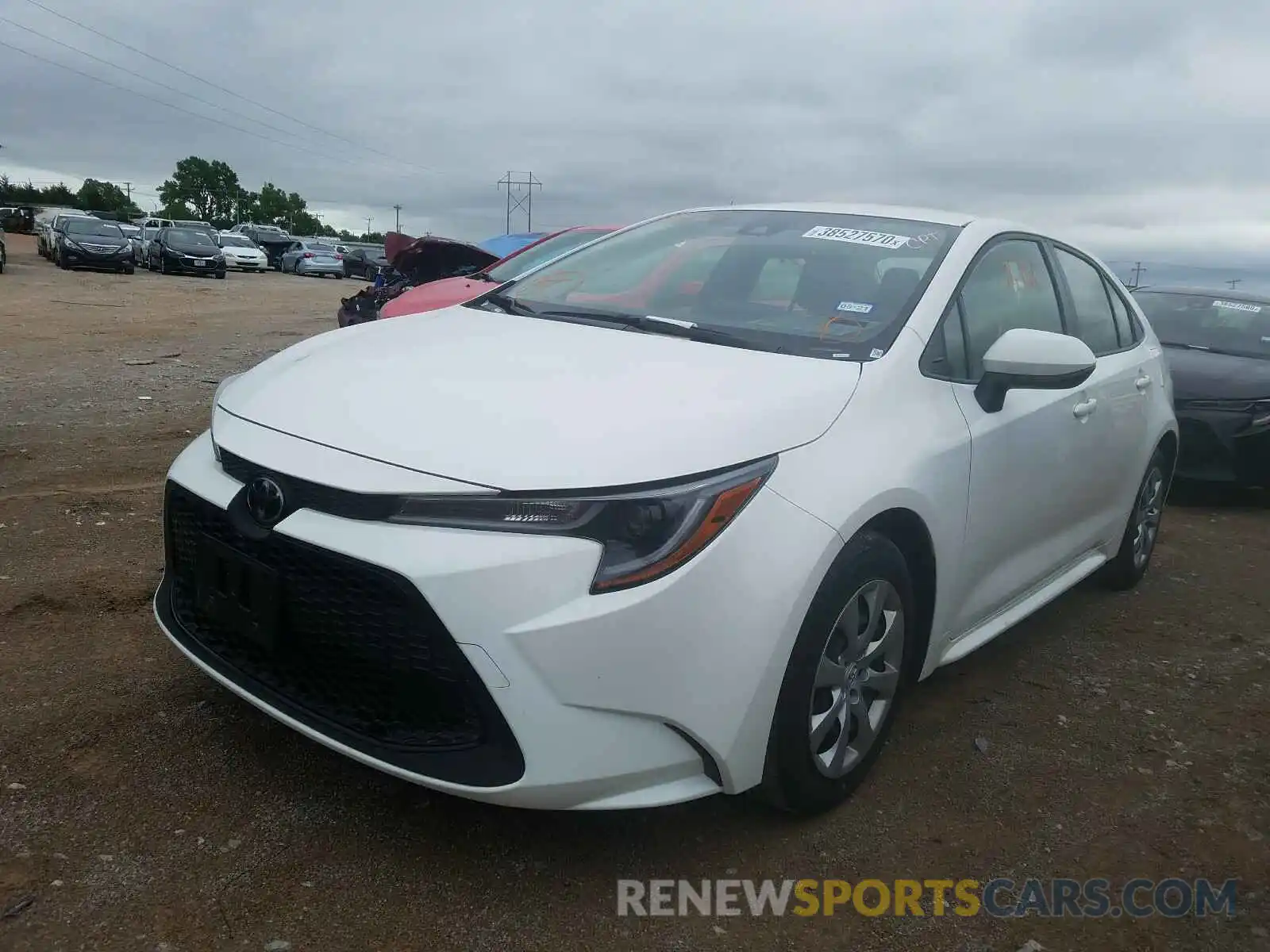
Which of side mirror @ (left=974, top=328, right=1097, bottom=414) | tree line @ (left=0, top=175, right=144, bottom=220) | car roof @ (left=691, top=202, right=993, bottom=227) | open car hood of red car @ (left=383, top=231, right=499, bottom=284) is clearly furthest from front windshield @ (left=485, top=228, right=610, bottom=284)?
tree line @ (left=0, top=175, right=144, bottom=220)

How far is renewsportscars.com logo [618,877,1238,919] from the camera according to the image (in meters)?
Answer: 2.30

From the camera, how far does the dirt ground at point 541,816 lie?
2178mm

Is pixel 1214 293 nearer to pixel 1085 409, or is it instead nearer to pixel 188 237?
pixel 1085 409

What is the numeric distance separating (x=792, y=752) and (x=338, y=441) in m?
1.24

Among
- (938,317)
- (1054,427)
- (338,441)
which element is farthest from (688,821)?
(1054,427)

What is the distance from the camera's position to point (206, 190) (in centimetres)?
10244

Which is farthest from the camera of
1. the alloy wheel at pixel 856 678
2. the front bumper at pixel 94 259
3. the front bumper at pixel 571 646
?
the front bumper at pixel 94 259

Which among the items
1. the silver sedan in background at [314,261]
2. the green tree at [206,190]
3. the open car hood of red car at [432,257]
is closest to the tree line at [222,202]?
the green tree at [206,190]

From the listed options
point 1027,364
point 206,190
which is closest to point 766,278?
point 1027,364

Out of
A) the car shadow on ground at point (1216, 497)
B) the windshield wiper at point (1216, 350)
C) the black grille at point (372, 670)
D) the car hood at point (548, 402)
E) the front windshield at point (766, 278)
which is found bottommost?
the car shadow on ground at point (1216, 497)

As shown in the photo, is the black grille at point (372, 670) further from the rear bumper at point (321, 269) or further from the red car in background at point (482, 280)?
the rear bumper at point (321, 269)

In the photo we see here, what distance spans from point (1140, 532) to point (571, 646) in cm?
349

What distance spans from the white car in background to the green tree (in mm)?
72756

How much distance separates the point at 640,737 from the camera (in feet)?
6.98
